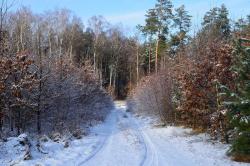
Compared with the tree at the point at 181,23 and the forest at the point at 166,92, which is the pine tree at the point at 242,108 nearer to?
the forest at the point at 166,92

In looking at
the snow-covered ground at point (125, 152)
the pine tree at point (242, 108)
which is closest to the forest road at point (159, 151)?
the snow-covered ground at point (125, 152)

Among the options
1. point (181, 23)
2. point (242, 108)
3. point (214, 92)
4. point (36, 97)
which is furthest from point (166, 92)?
point (181, 23)

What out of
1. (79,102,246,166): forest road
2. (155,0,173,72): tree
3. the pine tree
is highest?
(155,0,173,72): tree

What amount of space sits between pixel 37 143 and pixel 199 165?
6.23 metres

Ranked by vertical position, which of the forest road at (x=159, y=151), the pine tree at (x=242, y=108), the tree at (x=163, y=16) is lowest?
the forest road at (x=159, y=151)

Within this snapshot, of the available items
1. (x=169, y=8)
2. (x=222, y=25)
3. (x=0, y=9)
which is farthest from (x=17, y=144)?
(x=169, y=8)

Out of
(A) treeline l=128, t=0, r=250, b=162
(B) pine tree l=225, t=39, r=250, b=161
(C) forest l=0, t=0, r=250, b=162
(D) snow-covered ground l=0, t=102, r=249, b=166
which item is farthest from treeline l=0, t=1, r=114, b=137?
(B) pine tree l=225, t=39, r=250, b=161

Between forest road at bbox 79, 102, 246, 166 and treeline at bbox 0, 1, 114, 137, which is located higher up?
treeline at bbox 0, 1, 114, 137

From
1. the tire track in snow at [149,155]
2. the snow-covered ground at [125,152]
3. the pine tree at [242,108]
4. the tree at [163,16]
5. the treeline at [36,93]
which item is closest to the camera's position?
the snow-covered ground at [125,152]

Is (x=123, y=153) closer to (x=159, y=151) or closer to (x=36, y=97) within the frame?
(x=159, y=151)

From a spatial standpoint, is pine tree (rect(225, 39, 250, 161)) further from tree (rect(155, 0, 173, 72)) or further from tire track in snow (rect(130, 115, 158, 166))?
tree (rect(155, 0, 173, 72))

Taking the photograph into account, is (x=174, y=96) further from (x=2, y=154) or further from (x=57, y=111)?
(x=2, y=154)

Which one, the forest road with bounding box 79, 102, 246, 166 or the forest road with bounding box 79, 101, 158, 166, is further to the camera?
the forest road with bounding box 79, 102, 246, 166

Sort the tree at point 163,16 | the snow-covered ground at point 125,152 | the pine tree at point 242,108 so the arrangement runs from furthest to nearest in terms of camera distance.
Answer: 1. the tree at point 163,16
2. the pine tree at point 242,108
3. the snow-covered ground at point 125,152
